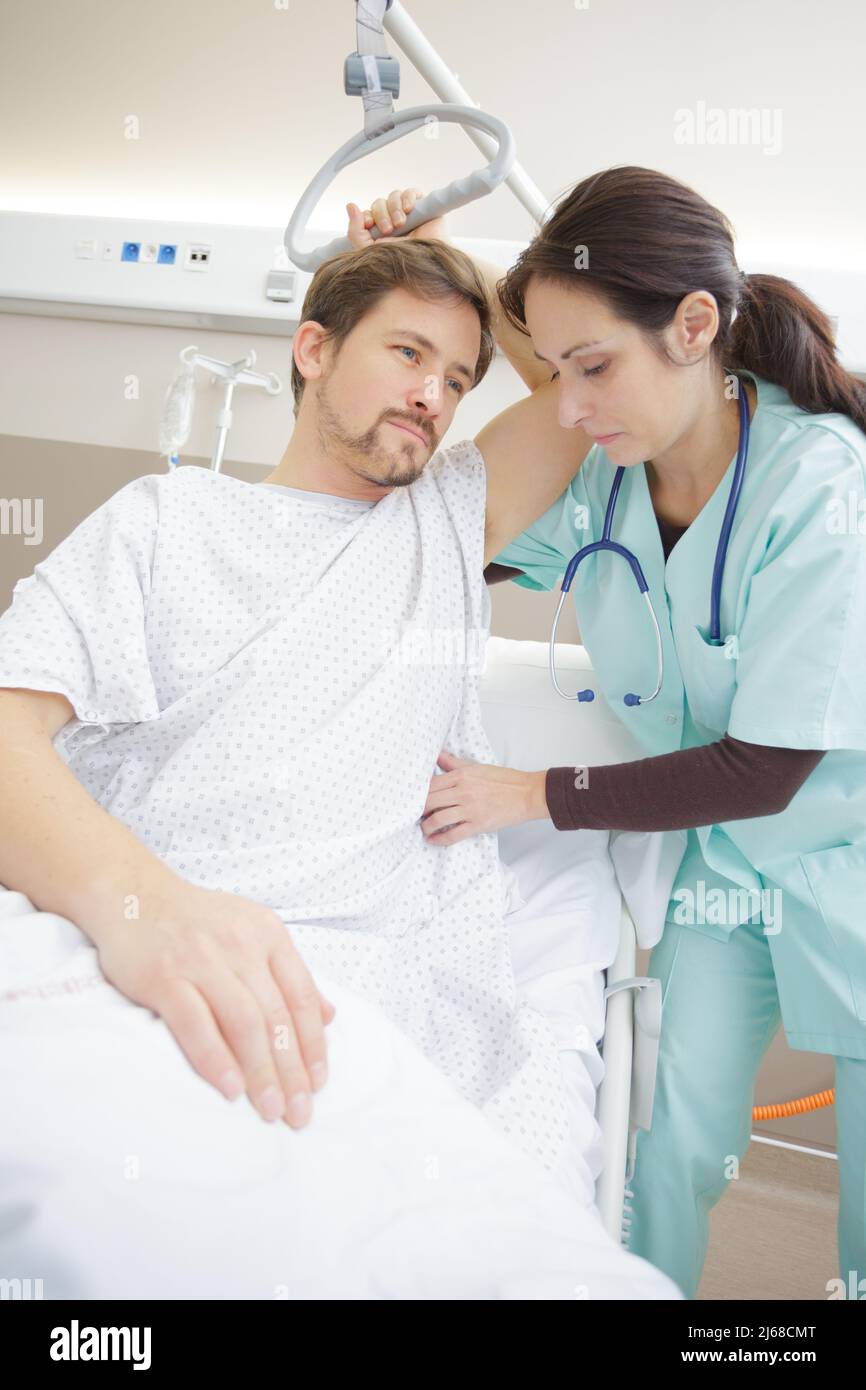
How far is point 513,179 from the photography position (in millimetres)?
1498

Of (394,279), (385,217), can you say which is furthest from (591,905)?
(385,217)

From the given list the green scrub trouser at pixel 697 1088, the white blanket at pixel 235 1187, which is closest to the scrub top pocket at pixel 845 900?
the green scrub trouser at pixel 697 1088

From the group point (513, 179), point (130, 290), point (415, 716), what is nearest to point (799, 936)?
point (415, 716)

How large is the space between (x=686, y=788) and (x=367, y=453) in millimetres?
585

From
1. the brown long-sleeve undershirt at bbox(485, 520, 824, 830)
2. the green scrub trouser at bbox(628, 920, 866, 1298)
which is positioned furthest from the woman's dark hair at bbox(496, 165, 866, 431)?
the green scrub trouser at bbox(628, 920, 866, 1298)

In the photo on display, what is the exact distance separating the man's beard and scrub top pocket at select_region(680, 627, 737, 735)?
16.7 inches

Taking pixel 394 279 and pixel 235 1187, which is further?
pixel 394 279

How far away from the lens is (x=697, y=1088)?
1364 millimetres

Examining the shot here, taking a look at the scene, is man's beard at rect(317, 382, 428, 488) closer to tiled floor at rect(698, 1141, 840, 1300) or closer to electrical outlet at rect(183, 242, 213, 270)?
electrical outlet at rect(183, 242, 213, 270)

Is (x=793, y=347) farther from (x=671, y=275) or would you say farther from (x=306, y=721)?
(x=306, y=721)

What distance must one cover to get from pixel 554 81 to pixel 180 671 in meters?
1.80

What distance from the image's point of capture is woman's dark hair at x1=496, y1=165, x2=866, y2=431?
3.88 ft

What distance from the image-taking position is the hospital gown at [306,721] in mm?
1037

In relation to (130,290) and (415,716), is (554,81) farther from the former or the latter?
(415,716)
